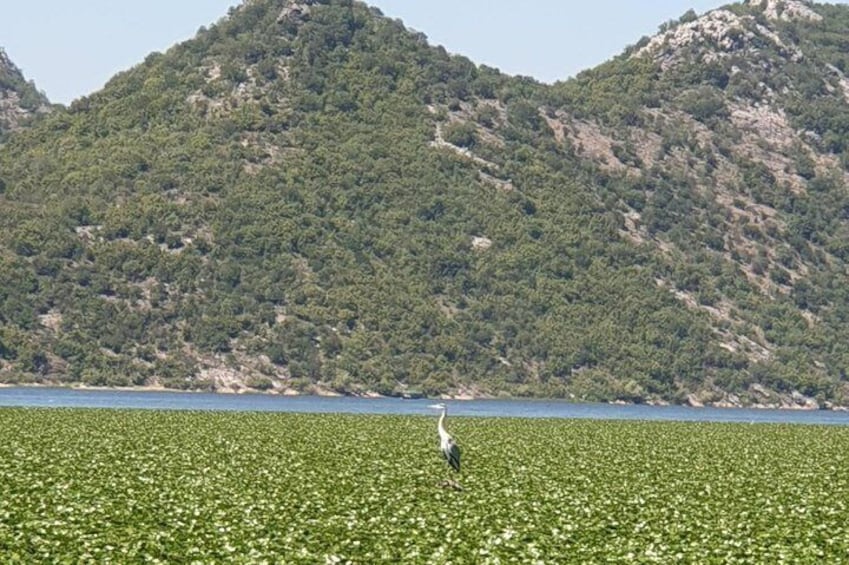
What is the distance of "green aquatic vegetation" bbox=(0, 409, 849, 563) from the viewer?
3659 cm

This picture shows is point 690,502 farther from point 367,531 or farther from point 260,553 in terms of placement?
point 260,553

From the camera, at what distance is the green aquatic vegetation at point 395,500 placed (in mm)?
36594

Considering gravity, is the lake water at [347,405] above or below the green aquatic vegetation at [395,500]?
above

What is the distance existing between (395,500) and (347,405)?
12501 centimetres

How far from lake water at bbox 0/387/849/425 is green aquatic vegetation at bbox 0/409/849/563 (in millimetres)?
72145

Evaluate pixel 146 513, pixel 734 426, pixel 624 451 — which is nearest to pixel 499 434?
pixel 624 451

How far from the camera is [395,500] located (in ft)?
151

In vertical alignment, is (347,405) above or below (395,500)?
above

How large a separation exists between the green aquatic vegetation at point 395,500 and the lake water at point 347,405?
72.1 metres

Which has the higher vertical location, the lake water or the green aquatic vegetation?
the lake water

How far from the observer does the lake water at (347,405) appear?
499ft

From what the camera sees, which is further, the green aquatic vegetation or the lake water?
the lake water

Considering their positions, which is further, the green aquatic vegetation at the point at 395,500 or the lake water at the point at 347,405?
the lake water at the point at 347,405

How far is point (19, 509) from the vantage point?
39.9 meters
